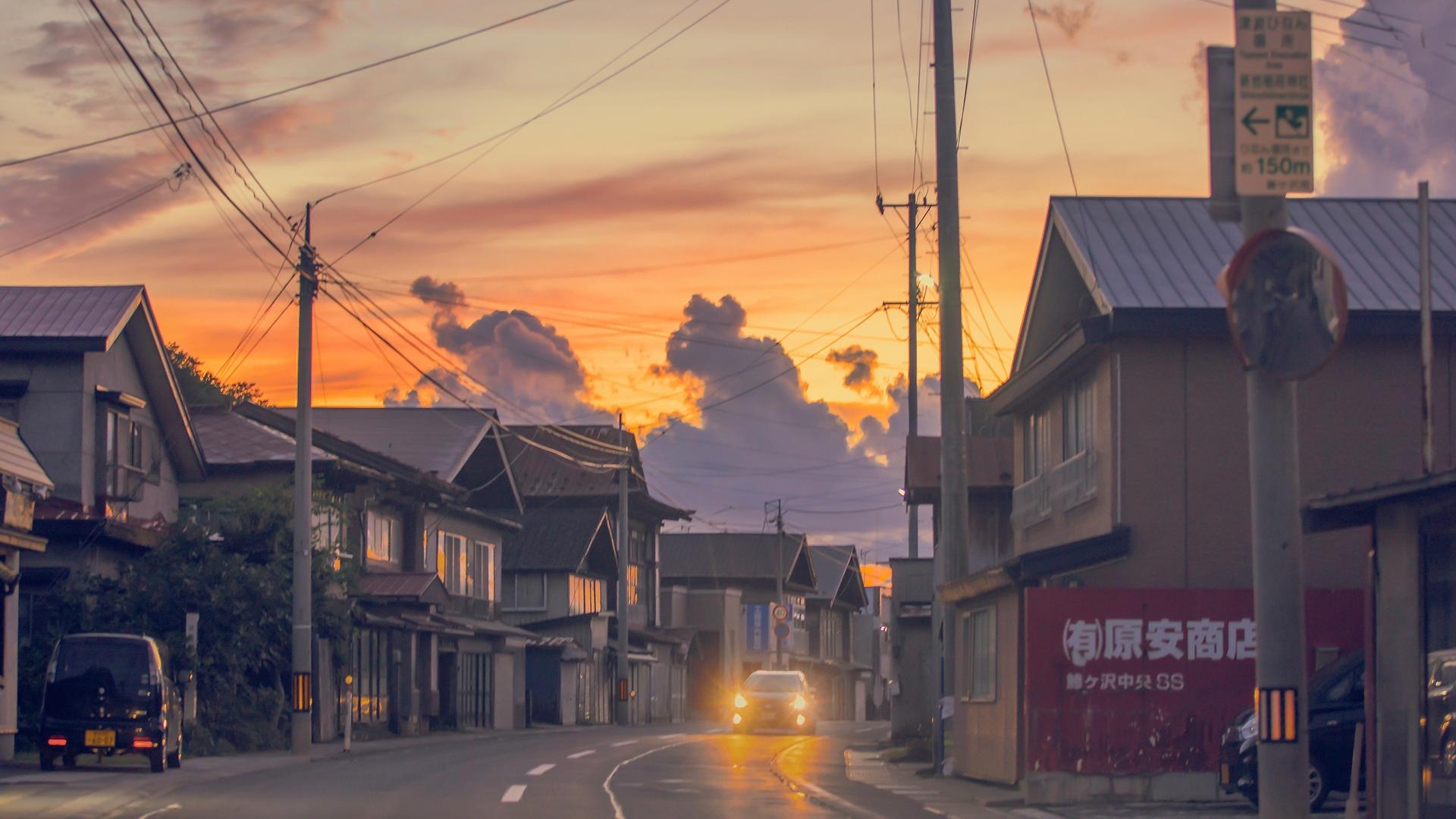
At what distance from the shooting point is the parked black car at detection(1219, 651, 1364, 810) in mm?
17438

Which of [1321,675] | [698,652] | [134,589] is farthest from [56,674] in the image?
[698,652]

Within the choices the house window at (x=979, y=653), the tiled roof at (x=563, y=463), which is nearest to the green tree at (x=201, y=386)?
the tiled roof at (x=563, y=463)

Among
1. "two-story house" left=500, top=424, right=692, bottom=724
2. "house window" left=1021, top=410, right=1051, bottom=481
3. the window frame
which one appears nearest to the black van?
"house window" left=1021, top=410, right=1051, bottom=481

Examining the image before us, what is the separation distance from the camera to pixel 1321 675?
18375mm

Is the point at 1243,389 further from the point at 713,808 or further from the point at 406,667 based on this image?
the point at 406,667

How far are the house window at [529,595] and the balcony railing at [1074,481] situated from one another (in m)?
37.2

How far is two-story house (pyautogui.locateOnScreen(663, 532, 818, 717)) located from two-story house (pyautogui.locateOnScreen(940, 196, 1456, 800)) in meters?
49.3

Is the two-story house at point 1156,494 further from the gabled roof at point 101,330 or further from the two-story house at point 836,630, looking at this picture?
the two-story house at point 836,630

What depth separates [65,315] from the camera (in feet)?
103

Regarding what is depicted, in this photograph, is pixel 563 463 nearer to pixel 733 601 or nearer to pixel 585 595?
pixel 585 595

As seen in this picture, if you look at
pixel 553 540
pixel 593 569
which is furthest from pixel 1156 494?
pixel 593 569

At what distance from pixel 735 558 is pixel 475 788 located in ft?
226

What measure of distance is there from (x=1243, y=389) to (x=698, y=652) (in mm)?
61303

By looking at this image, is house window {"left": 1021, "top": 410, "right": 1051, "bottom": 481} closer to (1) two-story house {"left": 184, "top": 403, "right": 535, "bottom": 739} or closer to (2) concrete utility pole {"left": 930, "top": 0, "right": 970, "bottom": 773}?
(2) concrete utility pole {"left": 930, "top": 0, "right": 970, "bottom": 773}
